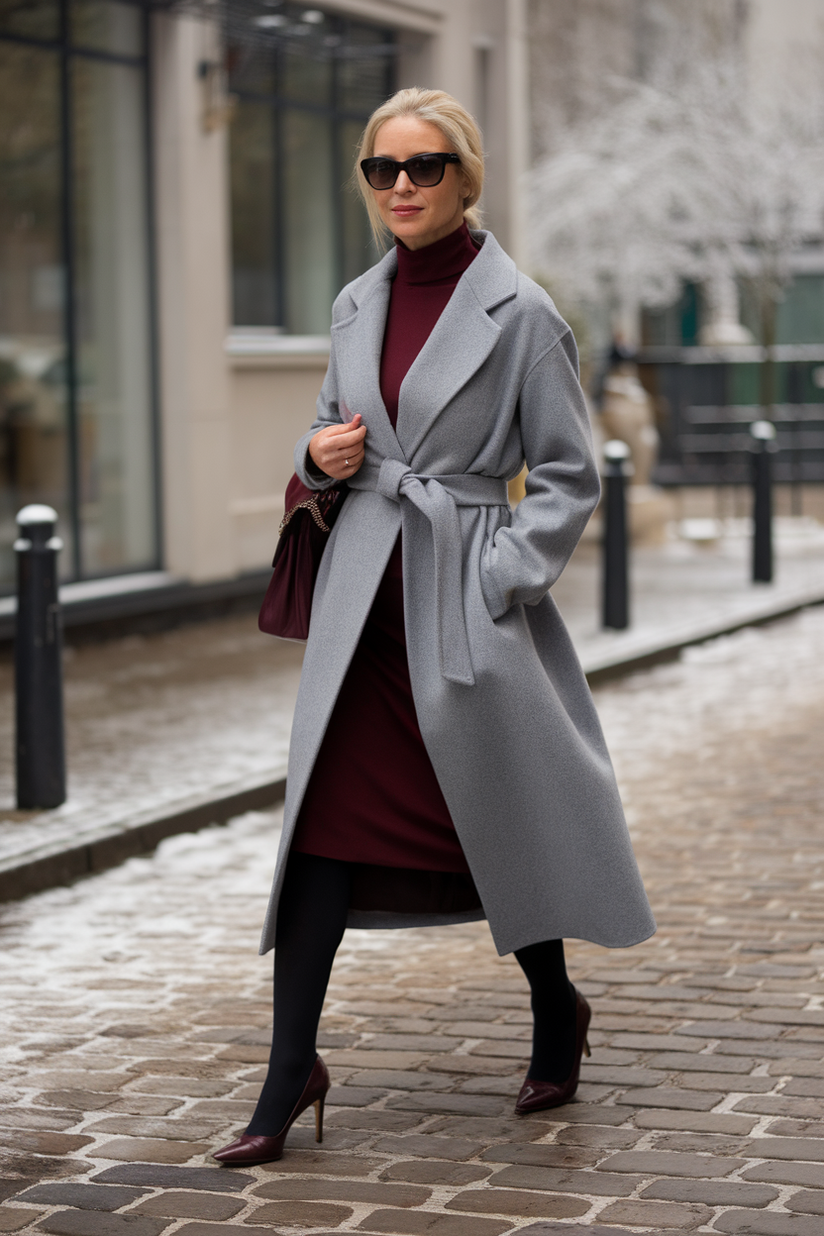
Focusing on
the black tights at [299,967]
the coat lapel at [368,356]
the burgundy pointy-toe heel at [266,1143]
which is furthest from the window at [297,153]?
the burgundy pointy-toe heel at [266,1143]

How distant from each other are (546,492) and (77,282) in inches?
376

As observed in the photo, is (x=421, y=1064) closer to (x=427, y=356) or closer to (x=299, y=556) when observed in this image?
(x=299, y=556)

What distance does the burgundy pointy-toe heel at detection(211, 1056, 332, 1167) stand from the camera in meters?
3.83

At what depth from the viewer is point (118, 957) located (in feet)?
18.3

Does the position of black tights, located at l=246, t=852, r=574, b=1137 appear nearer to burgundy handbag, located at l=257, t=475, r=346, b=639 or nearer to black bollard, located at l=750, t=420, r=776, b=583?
burgundy handbag, located at l=257, t=475, r=346, b=639

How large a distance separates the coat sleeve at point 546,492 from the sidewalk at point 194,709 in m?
2.95

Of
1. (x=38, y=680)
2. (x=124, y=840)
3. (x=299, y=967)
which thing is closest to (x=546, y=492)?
(x=299, y=967)

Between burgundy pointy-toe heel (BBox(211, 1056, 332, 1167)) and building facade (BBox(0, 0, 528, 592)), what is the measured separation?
8550 millimetres

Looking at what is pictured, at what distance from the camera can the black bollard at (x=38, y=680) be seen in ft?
23.3

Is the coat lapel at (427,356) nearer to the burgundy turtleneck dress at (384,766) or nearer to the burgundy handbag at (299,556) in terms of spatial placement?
the burgundy turtleneck dress at (384,766)

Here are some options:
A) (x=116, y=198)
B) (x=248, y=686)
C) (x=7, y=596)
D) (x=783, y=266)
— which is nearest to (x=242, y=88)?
(x=116, y=198)

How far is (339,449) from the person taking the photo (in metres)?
3.83

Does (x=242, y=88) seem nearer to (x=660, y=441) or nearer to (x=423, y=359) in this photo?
(x=423, y=359)

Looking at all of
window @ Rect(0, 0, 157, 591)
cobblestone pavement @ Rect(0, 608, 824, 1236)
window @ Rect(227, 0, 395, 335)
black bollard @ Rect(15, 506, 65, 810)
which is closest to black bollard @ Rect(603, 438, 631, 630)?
window @ Rect(0, 0, 157, 591)
